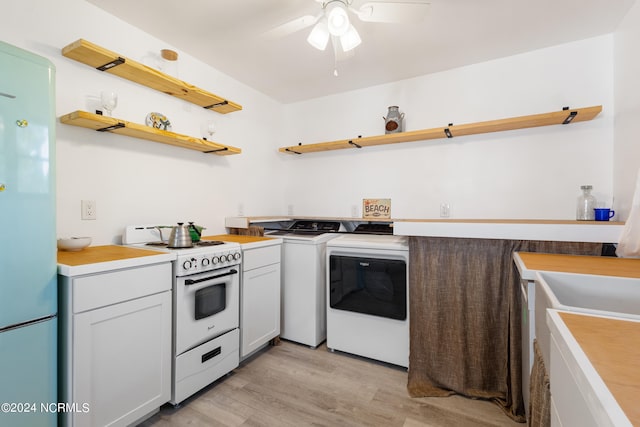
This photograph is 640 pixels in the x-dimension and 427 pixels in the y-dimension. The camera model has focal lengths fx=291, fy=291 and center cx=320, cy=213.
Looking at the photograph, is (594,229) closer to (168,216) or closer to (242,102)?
(168,216)

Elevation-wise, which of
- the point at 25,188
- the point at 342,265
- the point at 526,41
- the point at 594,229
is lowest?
the point at 342,265

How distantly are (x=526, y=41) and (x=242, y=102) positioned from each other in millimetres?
2573

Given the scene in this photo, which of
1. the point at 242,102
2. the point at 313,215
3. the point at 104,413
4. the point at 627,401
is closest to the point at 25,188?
the point at 104,413

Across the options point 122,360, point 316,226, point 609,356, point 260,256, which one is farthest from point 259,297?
point 609,356

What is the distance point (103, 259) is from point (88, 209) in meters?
0.60

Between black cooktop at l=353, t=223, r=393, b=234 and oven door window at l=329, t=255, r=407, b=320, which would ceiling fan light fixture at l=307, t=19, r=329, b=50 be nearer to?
oven door window at l=329, t=255, r=407, b=320

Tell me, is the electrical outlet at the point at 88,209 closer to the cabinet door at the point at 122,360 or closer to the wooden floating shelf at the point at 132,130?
the wooden floating shelf at the point at 132,130

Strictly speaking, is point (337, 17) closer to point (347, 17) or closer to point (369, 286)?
point (347, 17)

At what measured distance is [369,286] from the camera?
7.54ft

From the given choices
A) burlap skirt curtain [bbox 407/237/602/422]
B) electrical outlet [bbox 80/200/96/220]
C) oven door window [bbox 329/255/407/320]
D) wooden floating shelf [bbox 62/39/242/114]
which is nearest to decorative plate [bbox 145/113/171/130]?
wooden floating shelf [bbox 62/39/242/114]

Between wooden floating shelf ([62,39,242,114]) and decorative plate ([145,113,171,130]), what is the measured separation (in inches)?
8.1

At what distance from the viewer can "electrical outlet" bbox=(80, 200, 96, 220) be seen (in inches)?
72.9

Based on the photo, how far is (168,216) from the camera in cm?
237

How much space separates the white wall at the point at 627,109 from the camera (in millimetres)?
1792
